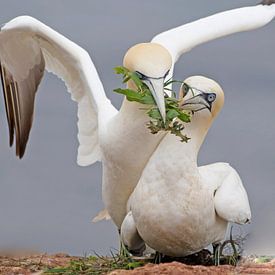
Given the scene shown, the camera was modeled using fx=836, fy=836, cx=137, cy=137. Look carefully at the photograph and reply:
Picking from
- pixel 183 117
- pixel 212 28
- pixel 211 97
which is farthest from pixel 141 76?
pixel 212 28

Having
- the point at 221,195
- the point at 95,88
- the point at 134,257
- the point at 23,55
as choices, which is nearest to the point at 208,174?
the point at 221,195

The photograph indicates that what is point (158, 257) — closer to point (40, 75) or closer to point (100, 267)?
point (100, 267)

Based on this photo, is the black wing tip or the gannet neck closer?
the gannet neck

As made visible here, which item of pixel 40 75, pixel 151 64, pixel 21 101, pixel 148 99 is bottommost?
pixel 21 101

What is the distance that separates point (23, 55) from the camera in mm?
5230

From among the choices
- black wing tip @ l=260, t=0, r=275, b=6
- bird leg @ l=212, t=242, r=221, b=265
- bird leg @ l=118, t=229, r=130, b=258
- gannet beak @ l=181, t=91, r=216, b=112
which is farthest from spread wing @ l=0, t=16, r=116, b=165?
black wing tip @ l=260, t=0, r=275, b=6

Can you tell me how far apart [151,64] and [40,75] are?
203 cm

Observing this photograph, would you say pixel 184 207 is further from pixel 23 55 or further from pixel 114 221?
pixel 23 55

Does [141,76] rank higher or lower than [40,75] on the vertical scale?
higher

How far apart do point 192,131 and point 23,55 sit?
176 centimetres

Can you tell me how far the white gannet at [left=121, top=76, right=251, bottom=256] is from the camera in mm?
3723

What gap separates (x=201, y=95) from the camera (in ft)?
12.2

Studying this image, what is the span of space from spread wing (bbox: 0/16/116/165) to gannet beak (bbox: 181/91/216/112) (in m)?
0.86

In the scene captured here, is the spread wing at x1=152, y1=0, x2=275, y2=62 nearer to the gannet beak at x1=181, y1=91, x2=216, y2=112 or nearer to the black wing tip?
the black wing tip
